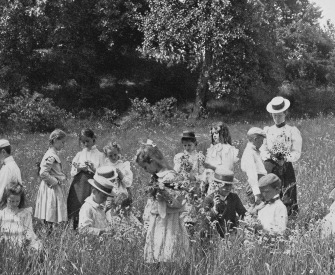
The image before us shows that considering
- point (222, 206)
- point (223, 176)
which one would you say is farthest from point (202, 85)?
point (222, 206)

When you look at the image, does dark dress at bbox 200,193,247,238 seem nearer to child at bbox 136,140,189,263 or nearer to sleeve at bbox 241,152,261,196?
child at bbox 136,140,189,263

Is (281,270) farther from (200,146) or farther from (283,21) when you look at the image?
(283,21)

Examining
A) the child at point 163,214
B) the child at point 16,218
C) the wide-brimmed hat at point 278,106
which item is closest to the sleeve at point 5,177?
the child at point 16,218

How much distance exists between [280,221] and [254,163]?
1864 millimetres

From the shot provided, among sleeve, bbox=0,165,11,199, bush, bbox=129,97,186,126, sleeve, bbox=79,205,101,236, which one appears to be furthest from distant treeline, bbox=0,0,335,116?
sleeve, bbox=79,205,101,236

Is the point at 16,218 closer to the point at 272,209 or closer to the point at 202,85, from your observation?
the point at 272,209

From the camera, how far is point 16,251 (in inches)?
203

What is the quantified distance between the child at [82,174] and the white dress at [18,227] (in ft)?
6.32

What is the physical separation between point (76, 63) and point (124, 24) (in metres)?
2.84

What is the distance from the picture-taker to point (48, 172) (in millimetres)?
7559

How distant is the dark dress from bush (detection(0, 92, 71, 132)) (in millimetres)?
15881

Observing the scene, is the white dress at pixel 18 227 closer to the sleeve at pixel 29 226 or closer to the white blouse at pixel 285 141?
the sleeve at pixel 29 226

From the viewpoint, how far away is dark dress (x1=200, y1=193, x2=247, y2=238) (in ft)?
18.6

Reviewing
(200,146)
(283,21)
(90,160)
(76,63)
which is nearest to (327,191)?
(90,160)
